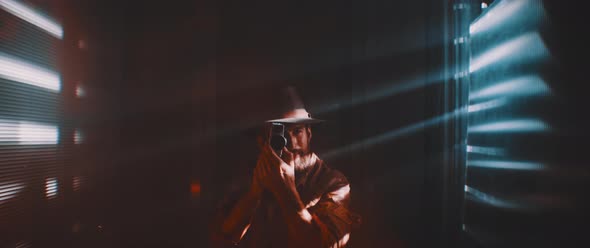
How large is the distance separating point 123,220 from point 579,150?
6.51 feet

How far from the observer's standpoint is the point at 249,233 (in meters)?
1.22

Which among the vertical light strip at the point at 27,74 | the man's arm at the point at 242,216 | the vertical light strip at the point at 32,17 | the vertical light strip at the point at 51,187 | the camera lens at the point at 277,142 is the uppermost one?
the vertical light strip at the point at 32,17

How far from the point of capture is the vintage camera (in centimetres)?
114

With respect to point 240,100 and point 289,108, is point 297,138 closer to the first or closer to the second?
point 289,108

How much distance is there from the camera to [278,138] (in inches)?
45.1

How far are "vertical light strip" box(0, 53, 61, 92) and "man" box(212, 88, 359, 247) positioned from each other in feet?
3.25

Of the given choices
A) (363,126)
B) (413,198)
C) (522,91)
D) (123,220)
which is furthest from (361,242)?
(123,220)

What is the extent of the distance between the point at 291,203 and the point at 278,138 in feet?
0.89

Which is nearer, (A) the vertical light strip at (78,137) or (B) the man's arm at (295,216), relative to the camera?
(B) the man's arm at (295,216)

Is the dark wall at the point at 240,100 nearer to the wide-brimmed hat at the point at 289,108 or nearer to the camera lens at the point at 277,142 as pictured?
the wide-brimmed hat at the point at 289,108

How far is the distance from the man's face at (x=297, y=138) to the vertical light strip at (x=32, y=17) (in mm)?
1164

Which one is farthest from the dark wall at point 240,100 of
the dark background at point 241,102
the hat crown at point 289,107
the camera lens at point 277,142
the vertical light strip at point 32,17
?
the camera lens at point 277,142

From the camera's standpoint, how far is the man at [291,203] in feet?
3.66

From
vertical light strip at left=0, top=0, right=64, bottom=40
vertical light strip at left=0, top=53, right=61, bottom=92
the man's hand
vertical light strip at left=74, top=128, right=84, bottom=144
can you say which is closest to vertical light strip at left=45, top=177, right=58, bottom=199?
vertical light strip at left=74, top=128, right=84, bottom=144
